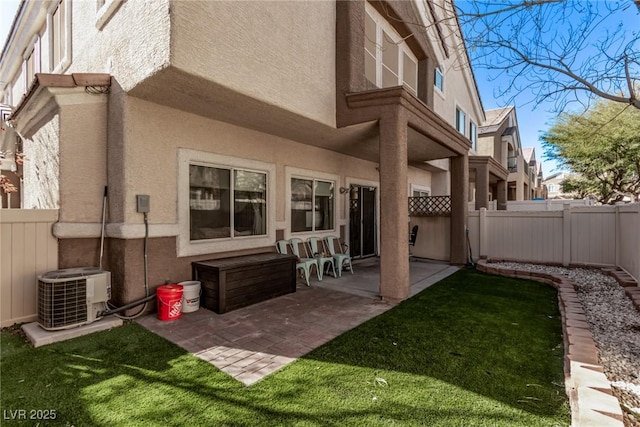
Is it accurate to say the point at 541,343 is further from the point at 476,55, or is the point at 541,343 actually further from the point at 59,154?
the point at 59,154

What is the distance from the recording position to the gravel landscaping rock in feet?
9.59

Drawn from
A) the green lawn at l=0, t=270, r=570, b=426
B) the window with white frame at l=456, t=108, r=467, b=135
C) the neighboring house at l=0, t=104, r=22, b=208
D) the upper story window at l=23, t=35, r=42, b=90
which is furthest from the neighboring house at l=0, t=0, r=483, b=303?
the window with white frame at l=456, t=108, r=467, b=135

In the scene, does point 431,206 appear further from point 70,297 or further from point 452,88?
point 70,297

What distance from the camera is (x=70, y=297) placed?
4.36 metres

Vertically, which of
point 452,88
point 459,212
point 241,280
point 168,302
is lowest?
point 168,302

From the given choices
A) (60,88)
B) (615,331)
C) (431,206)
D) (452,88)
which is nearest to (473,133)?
(452,88)

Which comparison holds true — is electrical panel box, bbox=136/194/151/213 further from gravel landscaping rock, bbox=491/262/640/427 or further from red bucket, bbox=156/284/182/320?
gravel landscaping rock, bbox=491/262/640/427

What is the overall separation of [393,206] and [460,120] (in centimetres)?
1216

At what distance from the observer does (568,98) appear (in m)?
4.77

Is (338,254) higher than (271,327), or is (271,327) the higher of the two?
(338,254)

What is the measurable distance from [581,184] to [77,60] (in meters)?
34.1

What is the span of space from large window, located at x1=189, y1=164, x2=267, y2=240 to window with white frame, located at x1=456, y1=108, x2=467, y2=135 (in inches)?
472

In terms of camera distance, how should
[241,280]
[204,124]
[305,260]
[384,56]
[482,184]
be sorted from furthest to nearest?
[482,184], [384,56], [305,260], [204,124], [241,280]

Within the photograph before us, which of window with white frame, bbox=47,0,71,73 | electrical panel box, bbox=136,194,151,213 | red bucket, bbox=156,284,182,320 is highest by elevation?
window with white frame, bbox=47,0,71,73
